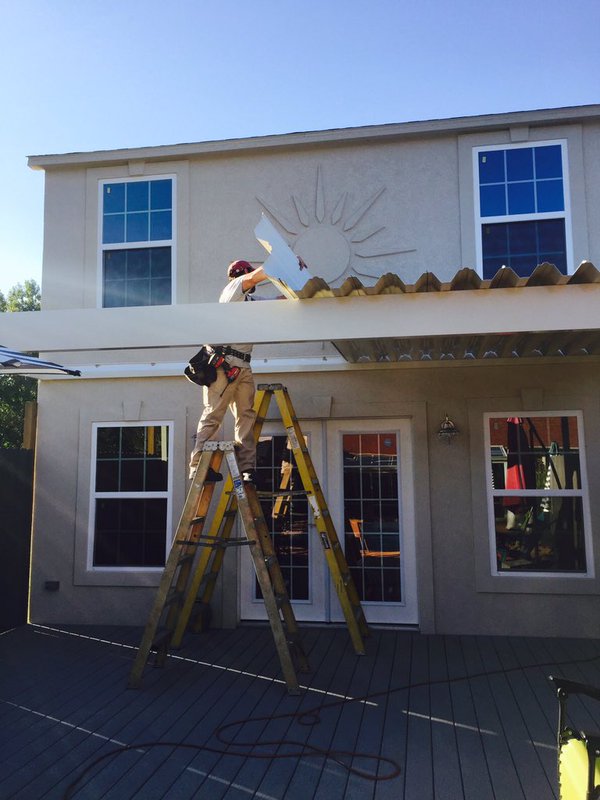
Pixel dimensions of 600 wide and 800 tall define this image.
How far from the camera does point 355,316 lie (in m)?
4.12

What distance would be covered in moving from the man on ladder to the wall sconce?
6.80ft

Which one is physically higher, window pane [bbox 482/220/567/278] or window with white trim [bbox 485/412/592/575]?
window pane [bbox 482/220/567/278]

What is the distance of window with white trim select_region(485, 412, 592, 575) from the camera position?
21.1ft

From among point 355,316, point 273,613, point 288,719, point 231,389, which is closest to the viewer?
point 355,316

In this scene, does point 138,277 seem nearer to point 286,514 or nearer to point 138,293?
point 138,293

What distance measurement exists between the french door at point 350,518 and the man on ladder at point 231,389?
1592 millimetres

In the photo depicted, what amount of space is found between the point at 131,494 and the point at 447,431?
333 centimetres

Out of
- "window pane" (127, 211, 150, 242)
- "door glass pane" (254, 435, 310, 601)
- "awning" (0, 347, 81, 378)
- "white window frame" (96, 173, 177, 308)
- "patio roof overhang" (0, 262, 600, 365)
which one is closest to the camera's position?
"patio roof overhang" (0, 262, 600, 365)

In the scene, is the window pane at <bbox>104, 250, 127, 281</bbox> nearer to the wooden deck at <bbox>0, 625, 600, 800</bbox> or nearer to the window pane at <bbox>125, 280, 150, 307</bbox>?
the window pane at <bbox>125, 280, 150, 307</bbox>

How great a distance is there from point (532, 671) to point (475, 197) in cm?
445

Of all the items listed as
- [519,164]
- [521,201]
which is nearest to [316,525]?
[521,201]

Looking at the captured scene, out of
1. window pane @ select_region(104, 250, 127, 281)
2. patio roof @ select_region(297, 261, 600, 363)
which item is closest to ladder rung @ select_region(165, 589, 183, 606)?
patio roof @ select_region(297, 261, 600, 363)

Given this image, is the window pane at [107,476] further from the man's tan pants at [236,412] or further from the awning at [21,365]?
the man's tan pants at [236,412]

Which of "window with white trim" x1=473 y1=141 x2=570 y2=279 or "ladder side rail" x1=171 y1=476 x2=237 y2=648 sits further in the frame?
"window with white trim" x1=473 y1=141 x2=570 y2=279
